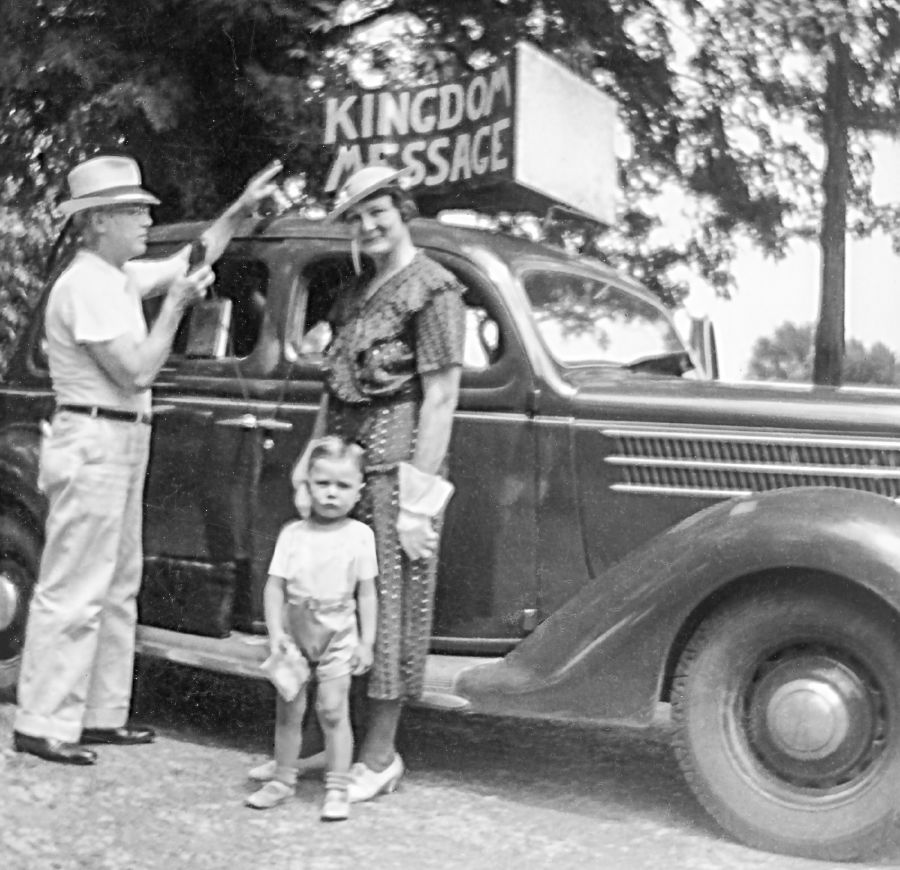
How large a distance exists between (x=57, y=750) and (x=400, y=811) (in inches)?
47.9

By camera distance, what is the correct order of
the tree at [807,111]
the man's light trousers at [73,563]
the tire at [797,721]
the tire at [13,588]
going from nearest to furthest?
the tire at [797,721] → the man's light trousers at [73,563] → the tire at [13,588] → the tree at [807,111]

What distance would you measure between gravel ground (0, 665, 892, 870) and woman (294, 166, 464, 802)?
1.06 ft

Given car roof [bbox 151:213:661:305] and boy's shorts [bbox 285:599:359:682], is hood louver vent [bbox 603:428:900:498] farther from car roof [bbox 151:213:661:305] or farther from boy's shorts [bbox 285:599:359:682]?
boy's shorts [bbox 285:599:359:682]

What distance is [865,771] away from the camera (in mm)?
3789

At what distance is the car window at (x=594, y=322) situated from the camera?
187 inches

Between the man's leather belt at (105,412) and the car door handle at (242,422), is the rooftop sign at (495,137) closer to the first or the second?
the car door handle at (242,422)

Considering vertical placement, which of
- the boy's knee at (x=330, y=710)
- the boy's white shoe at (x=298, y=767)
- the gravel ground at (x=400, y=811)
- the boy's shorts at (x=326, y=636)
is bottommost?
the gravel ground at (x=400, y=811)

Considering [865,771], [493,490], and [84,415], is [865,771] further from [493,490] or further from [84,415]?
[84,415]

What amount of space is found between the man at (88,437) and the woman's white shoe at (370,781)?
962 millimetres

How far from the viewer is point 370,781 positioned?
4289 millimetres

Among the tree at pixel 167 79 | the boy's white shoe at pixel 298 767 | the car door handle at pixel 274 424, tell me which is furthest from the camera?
the tree at pixel 167 79

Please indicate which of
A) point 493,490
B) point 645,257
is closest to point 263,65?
point 645,257

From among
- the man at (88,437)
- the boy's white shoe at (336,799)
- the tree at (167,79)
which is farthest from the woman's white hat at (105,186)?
the tree at (167,79)

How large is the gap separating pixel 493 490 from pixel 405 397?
49cm
